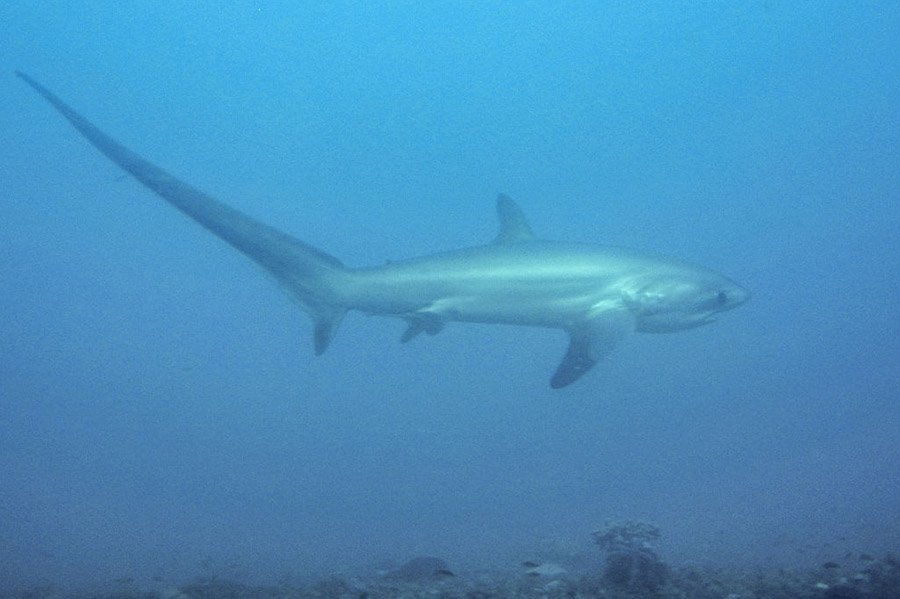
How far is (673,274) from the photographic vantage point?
334 inches

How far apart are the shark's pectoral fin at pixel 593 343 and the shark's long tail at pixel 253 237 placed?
112 inches

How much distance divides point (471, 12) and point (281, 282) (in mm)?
150642

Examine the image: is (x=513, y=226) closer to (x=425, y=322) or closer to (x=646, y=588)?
(x=425, y=322)

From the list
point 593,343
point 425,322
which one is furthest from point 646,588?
point 425,322

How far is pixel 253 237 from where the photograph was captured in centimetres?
684

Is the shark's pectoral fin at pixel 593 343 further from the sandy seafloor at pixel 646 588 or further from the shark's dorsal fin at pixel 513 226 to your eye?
the sandy seafloor at pixel 646 588

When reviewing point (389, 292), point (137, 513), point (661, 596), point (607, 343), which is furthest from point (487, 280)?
point (137, 513)

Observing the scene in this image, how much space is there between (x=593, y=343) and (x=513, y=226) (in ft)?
5.92

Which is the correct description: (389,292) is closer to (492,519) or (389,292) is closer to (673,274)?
(673,274)

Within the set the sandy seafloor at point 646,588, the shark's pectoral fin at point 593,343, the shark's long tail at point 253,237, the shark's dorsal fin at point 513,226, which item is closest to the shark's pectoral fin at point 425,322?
the shark's long tail at point 253,237

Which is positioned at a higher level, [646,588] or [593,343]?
[593,343]

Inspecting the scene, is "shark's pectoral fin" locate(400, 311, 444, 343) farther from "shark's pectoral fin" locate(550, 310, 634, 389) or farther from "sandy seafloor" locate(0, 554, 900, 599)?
"sandy seafloor" locate(0, 554, 900, 599)

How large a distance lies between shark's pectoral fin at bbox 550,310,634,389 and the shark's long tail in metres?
2.84

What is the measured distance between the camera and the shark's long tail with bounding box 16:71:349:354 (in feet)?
20.2
